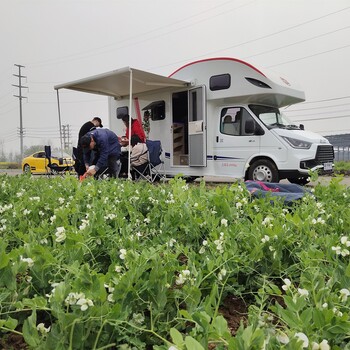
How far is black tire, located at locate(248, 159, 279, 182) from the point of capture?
848 centimetres

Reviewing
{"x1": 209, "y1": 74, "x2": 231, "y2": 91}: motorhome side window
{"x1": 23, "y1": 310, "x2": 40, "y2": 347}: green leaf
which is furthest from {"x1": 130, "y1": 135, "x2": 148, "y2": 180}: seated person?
{"x1": 23, "y1": 310, "x2": 40, "y2": 347}: green leaf

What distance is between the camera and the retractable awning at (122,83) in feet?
28.1

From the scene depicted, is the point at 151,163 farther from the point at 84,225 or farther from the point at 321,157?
the point at 84,225

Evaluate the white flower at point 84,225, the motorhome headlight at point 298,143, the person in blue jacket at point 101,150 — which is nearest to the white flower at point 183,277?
the white flower at point 84,225

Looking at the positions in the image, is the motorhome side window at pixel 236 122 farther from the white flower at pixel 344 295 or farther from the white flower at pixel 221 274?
the white flower at pixel 344 295

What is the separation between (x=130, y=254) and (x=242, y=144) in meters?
7.96

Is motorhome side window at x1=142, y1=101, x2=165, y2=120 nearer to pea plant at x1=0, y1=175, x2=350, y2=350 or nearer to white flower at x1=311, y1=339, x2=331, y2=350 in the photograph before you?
pea plant at x1=0, y1=175, x2=350, y2=350

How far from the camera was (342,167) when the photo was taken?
659 inches

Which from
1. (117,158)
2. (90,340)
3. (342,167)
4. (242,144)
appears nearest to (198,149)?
(242,144)

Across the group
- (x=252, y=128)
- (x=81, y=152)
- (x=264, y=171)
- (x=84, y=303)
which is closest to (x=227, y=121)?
(x=252, y=128)

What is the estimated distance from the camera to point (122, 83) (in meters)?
9.88

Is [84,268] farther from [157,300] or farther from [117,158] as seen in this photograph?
[117,158]

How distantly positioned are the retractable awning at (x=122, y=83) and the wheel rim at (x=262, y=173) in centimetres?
311

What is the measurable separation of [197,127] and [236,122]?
1.07 m
